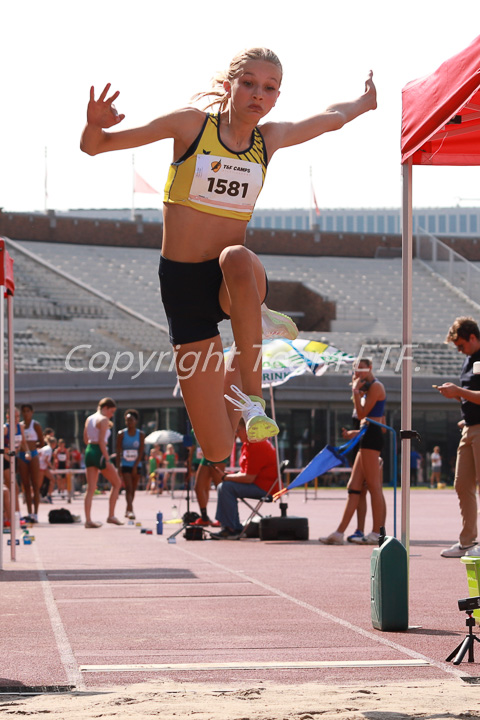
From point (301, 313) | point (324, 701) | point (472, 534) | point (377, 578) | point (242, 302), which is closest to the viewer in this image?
point (324, 701)

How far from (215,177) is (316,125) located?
739 mm

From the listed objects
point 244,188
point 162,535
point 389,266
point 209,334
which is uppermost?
point 389,266

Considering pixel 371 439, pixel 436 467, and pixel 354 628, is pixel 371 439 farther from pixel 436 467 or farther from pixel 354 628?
pixel 436 467

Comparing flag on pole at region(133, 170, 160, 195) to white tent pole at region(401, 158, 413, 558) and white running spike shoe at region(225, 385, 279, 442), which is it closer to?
white tent pole at region(401, 158, 413, 558)

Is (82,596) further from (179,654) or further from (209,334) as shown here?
(209,334)

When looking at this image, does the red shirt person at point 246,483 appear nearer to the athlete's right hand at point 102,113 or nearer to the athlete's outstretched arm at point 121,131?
the athlete's outstretched arm at point 121,131

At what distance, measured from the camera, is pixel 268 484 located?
45.4ft

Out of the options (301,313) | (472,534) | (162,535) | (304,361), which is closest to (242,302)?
(472,534)

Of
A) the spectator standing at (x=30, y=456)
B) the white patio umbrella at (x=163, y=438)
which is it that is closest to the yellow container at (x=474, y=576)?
the spectator standing at (x=30, y=456)

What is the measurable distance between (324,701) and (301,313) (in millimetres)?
46479

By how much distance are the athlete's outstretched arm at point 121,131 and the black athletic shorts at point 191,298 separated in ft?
1.96

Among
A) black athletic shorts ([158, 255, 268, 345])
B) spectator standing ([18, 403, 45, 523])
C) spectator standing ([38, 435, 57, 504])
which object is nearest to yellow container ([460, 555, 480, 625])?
black athletic shorts ([158, 255, 268, 345])

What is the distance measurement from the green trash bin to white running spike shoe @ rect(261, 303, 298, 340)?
1.70 m

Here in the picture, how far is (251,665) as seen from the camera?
5496 mm
